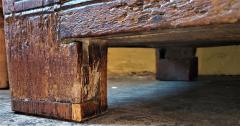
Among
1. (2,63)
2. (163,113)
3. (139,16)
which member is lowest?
(163,113)

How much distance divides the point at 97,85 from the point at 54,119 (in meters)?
0.15

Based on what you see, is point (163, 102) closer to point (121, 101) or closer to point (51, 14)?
point (121, 101)

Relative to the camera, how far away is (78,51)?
28.0 inches

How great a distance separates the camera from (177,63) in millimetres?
1732

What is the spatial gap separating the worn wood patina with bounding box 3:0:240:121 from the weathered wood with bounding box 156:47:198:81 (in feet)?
3.12

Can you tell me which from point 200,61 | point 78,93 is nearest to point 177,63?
point 200,61

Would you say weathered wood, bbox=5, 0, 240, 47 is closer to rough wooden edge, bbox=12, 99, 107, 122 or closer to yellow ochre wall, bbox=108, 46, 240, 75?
rough wooden edge, bbox=12, 99, 107, 122

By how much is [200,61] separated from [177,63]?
0.41 meters

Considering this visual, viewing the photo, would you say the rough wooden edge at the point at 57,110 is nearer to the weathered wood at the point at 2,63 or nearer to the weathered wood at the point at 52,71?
the weathered wood at the point at 52,71

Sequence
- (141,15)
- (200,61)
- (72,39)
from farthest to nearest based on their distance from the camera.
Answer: (200,61)
(72,39)
(141,15)

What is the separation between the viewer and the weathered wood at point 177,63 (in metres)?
1.70

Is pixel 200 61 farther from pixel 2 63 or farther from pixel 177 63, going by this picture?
pixel 2 63

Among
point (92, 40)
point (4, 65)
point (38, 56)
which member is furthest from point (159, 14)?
point (4, 65)

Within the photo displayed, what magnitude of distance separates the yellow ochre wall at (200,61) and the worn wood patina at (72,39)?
4.26ft
